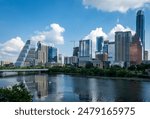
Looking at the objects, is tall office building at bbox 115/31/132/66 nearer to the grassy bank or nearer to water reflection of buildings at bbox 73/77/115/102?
the grassy bank

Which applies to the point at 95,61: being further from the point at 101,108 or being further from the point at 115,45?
the point at 101,108

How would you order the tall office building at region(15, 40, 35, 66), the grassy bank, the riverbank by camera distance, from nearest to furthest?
the riverbank, the grassy bank, the tall office building at region(15, 40, 35, 66)

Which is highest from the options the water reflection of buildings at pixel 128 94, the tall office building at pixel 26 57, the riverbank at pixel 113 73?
the tall office building at pixel 26 57

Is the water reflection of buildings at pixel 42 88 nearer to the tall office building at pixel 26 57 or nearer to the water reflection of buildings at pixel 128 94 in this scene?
the water reflection of buildings at pixel 128 94

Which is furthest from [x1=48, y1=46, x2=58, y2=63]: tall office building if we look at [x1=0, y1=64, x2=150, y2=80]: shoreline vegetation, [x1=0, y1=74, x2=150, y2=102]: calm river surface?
[x1=0, y1=74, x2=150, y2=102]: calm river surface

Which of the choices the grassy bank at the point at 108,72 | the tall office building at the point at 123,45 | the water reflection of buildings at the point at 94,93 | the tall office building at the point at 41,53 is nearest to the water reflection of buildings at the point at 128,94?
the water reflection of buildings at the point at 94,93

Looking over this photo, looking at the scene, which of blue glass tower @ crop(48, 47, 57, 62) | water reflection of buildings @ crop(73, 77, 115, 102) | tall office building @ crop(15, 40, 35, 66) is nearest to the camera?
water reflection of buildings @ crop(73, 77, 115, 102)

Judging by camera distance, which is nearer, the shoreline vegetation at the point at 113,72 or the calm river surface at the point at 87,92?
the calm river surface at the point at 87,92

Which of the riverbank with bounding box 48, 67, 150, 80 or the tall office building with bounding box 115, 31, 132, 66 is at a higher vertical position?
the tall office building with bounding box 115, 31, 132, 66

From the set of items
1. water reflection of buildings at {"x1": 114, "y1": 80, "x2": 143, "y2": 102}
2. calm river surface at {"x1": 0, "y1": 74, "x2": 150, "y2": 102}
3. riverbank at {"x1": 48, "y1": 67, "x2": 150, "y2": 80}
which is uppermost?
riverbank at {"x1": 48, "y1": 67, "x2": 150, "y2": 80}

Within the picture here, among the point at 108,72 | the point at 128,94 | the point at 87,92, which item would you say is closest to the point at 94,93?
the point at 87,92
